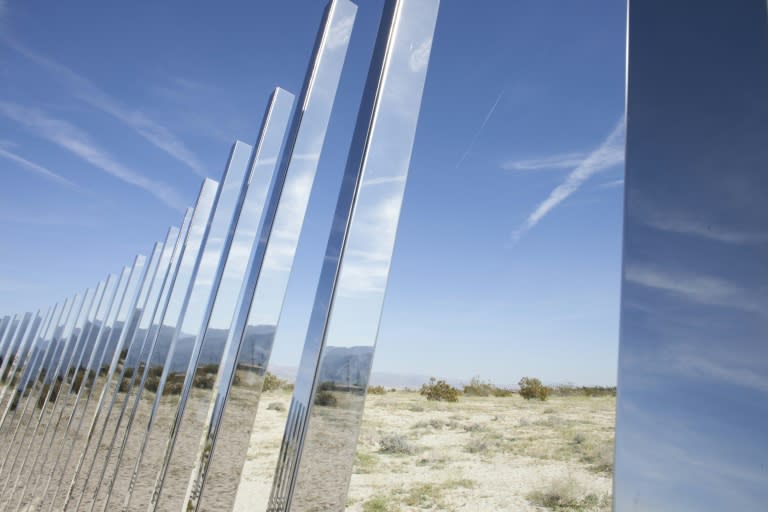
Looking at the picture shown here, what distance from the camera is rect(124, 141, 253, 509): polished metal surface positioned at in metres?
1.86

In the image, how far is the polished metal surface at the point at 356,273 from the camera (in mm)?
866

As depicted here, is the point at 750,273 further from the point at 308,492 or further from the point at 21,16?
the point at 21,16

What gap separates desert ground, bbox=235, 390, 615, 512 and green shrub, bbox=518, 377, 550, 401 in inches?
11.8

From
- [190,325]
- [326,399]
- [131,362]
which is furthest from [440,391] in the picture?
[326,399]

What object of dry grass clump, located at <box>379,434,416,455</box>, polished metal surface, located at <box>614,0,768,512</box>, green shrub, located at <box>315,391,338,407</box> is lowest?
dry grass clump, located at <box>379,434,416,455</box>

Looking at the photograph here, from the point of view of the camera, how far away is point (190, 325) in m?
2.08

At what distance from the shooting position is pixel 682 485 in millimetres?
292

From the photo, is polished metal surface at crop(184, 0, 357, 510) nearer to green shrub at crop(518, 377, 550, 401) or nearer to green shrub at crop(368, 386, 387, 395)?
green shrub at crop(518, 377, 550, 401)

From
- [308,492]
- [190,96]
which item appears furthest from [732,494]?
[190,96]

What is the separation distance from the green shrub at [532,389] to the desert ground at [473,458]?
300 mm

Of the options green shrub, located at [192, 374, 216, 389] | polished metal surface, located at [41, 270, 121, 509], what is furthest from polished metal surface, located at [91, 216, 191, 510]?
polished metal surface, located at [41, 270, 121, 509]

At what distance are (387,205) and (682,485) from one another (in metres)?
0.80

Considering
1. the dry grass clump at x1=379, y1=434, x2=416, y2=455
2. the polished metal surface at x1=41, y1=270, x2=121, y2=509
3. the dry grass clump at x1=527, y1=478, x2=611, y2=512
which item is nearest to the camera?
the polished metal surface at x1=41, y1=270, x2=121, y2=509

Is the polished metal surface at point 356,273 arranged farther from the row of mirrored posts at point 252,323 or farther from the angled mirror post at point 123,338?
the angled mirror post at point 123,338
